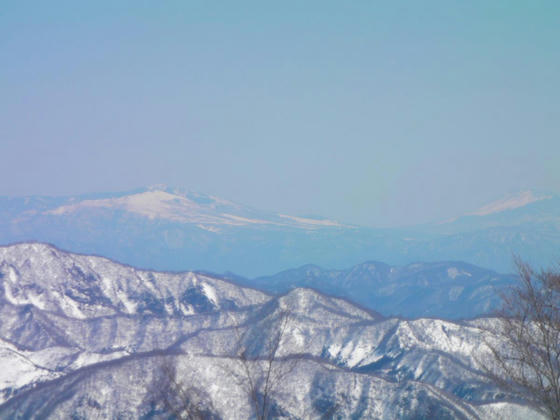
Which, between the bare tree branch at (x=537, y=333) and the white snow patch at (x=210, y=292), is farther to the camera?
the white snow patch at (x=210, y=292)

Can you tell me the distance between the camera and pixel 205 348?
11162cm

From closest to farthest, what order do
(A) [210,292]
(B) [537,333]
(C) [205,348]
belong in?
(B) [537,333], (C) [205,348], (A) [210,292]

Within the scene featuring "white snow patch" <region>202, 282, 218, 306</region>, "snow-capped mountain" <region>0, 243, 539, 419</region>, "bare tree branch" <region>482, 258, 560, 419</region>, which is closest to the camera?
"bare tree branch" <region>482, 258, 560, 419</region>

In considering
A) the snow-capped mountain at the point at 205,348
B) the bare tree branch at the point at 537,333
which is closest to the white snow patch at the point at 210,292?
the snow-capped mountain at the point at 205,348

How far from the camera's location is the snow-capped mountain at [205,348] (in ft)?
232

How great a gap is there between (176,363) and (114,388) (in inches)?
290

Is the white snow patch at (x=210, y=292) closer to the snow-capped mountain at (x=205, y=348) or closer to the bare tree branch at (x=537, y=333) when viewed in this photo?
the snow-capped mountain at (x=205, y=348)

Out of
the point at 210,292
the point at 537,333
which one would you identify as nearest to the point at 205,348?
the point at 210,292

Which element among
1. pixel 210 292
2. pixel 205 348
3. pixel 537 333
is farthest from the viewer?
pixel 210 292

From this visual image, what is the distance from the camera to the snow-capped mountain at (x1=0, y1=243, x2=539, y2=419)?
7069cm

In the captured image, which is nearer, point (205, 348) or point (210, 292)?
point (205, 348)

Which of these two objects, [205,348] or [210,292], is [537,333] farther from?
[210,292]

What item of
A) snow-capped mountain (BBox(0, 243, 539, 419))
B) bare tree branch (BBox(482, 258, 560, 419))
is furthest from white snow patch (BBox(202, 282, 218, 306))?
bare tree branch (BBox(482, 258, 560, 419))

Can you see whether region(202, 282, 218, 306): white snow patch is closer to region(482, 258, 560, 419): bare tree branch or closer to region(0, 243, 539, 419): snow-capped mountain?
region(0, 243, 539, 419): snow-capped mountain
